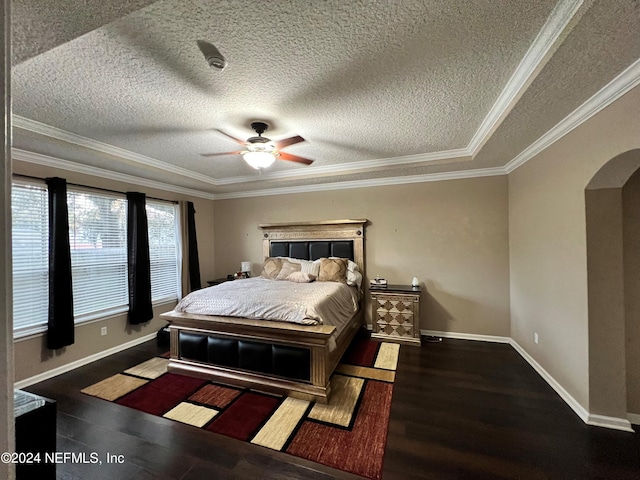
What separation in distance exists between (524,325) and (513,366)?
57cm

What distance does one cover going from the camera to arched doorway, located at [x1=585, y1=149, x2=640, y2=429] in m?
2.11

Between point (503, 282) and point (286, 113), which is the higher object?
point (286, 113)

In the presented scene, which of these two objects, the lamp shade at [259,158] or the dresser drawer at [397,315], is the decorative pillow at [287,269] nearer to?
the dresser drawer at [397,315]

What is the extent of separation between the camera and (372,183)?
14.6ft

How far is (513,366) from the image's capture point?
122 inches

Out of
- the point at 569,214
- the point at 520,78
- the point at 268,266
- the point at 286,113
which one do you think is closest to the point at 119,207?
the point at 268,266

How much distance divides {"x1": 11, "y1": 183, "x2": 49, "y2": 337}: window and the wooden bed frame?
149 centimetres

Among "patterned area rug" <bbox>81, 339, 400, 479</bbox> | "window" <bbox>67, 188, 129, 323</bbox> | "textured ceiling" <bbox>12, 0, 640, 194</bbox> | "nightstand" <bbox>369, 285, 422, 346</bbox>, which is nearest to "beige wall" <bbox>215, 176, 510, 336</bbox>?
"nightstand" <bbox>369, 285, 422, 346</bbox>

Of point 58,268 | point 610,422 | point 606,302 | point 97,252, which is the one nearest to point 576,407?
point 610,422

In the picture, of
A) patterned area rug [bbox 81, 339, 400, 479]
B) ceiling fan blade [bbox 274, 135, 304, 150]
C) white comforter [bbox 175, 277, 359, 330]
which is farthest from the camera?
white comforter [bbox 175, 277, 359, 330]

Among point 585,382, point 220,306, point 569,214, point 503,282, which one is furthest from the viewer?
point 503,282

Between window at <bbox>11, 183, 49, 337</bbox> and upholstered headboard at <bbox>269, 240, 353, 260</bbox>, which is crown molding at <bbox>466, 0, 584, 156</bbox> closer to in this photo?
upholstered headboard at <bbox>269, 240, 353, 260</bbox>

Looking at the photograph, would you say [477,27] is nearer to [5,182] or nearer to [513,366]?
[5,182]

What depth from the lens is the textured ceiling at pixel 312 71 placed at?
4.47 feet
